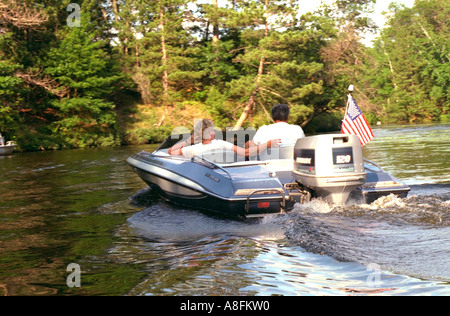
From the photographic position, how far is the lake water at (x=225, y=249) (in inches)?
145

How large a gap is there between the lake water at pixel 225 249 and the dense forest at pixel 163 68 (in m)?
18.9

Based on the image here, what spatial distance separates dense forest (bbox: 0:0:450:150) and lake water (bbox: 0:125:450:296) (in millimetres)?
18858

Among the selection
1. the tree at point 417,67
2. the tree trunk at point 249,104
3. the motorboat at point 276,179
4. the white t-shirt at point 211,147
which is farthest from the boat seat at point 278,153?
the tree at point 417,67

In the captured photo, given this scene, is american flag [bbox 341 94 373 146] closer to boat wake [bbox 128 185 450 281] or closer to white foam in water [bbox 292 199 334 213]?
boat wake [bbox 128 185 450 281]

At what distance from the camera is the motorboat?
573cm

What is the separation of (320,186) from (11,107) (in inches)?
867

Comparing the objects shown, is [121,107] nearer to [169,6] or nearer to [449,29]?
[169,6]

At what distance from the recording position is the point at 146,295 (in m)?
3.53

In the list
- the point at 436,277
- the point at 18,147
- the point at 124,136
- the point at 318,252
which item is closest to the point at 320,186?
the point at 318,252

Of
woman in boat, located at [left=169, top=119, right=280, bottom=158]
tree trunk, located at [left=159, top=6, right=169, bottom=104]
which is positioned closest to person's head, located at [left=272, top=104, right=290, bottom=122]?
woman in boat, located at [left=169, top=119, right=280, bottom=158]

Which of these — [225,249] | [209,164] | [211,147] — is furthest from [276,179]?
[225,249]

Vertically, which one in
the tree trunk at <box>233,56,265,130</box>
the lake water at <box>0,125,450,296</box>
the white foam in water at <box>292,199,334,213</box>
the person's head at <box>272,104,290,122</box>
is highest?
the tree trunk at <box>233,56,265,130</box>

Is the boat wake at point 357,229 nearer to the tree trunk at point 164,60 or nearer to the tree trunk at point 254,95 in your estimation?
the tree trunk at point 254,95

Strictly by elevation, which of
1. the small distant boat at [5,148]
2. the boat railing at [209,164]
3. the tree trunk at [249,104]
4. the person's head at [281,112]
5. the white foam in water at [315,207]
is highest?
the tree trunk at [249,104]
